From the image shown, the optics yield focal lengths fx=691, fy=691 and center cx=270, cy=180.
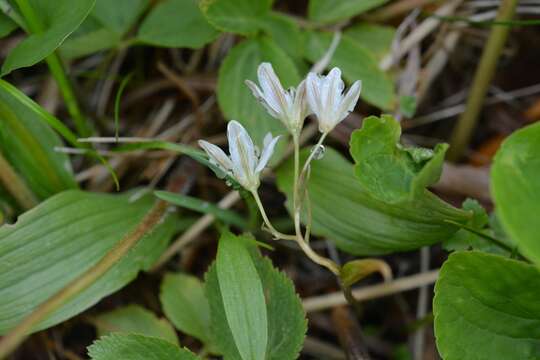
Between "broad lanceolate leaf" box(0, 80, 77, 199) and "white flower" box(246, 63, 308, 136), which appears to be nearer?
"white flower" box(246, 63, 308, 136)

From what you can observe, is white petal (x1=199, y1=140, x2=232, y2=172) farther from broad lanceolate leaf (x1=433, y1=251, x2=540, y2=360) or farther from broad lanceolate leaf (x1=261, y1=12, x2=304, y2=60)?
broad lanceolate leaf (x1=261, y1=12, x2=304, y2=60)

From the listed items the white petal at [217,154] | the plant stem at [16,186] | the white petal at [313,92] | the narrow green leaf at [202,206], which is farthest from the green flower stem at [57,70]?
the white petal at [313,92]

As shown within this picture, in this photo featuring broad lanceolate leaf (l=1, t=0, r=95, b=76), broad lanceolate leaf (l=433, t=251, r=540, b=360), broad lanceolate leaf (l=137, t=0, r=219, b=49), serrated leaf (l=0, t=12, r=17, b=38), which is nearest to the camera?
broad lanceolate leaf (l=433, t=251, r=540, b=360)

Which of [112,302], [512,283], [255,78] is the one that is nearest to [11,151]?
[112,302]

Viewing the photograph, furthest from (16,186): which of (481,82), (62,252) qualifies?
(481,82)

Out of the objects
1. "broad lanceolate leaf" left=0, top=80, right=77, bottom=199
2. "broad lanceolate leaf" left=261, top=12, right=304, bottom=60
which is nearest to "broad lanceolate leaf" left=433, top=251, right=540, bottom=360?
"broad lanceolate leaf" left=261, top=12, right=304, bottom=60

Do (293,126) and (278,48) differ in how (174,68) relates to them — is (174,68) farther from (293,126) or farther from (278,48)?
(293,126)

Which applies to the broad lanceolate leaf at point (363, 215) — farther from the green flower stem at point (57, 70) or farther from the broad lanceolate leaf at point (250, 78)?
the green flower stem at point (57, 70)
